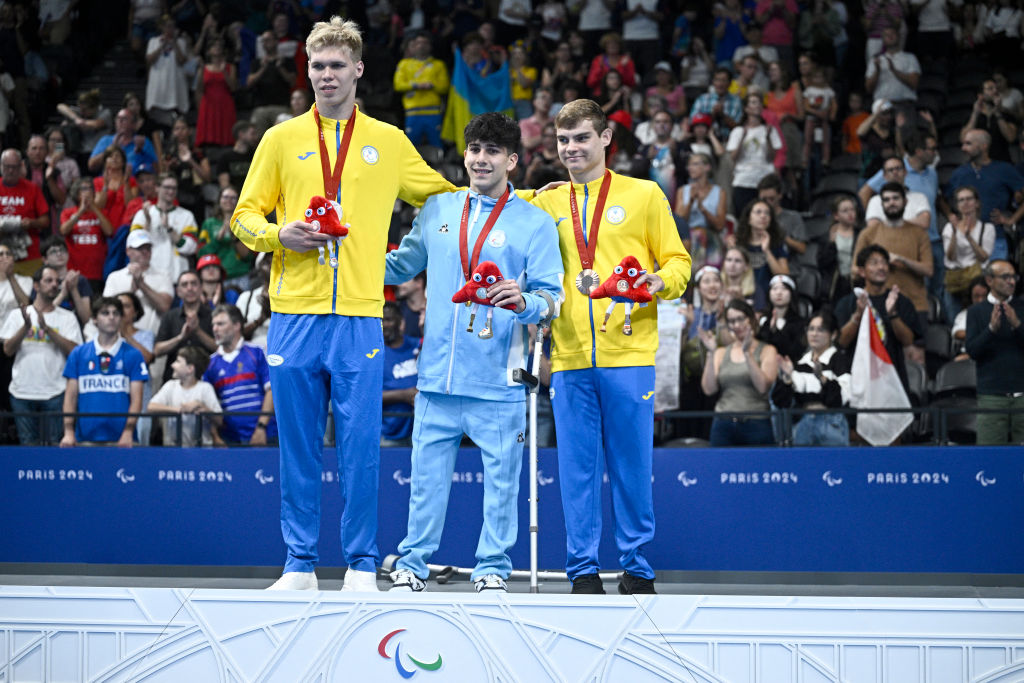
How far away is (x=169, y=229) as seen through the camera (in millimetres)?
9430

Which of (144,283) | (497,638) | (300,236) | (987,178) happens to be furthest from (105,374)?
(987,178)

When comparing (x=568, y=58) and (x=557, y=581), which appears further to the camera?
(x=568, y=58)

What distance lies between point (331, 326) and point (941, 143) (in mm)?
8465

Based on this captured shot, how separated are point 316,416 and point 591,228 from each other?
1459 mm

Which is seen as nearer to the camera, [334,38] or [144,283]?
[334,38]

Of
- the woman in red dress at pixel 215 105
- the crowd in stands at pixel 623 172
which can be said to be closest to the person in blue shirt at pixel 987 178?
the crowd in stands at pixel 623 172

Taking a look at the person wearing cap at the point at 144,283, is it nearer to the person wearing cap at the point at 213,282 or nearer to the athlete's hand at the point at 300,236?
the person wearing cap at the point at 213,282

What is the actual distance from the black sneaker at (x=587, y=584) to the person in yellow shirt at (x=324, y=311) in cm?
88

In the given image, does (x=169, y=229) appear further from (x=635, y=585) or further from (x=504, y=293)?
(x=635, y=585)

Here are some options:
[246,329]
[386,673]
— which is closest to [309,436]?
[386,673]

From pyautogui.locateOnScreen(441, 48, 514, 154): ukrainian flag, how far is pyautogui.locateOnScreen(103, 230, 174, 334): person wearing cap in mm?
3556

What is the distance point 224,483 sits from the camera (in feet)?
22.6

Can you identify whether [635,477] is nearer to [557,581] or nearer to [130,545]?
[557,581]

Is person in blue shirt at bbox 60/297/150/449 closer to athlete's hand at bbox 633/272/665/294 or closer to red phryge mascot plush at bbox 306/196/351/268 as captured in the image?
red phryge mascot plush at bbox 306/196/351/268
